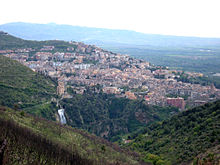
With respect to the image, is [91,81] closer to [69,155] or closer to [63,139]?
[63,139]

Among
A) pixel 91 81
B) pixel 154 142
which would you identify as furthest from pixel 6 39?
pixel 154 142

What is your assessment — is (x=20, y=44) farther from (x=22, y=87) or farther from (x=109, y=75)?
(x=22, y=87)

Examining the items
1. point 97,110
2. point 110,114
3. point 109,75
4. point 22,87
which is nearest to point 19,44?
point 109,75

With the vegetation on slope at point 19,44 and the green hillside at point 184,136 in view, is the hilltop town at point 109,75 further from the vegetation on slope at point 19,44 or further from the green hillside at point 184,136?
the green hillside at point 184,136

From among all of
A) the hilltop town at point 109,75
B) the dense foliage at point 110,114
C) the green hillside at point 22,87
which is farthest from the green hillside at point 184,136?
the hilltop town at point 109,75

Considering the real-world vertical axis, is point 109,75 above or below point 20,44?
below

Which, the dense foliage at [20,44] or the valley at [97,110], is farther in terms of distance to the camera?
the dense foliage at [20,44]

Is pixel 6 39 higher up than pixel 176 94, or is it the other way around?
pixel 6 39
